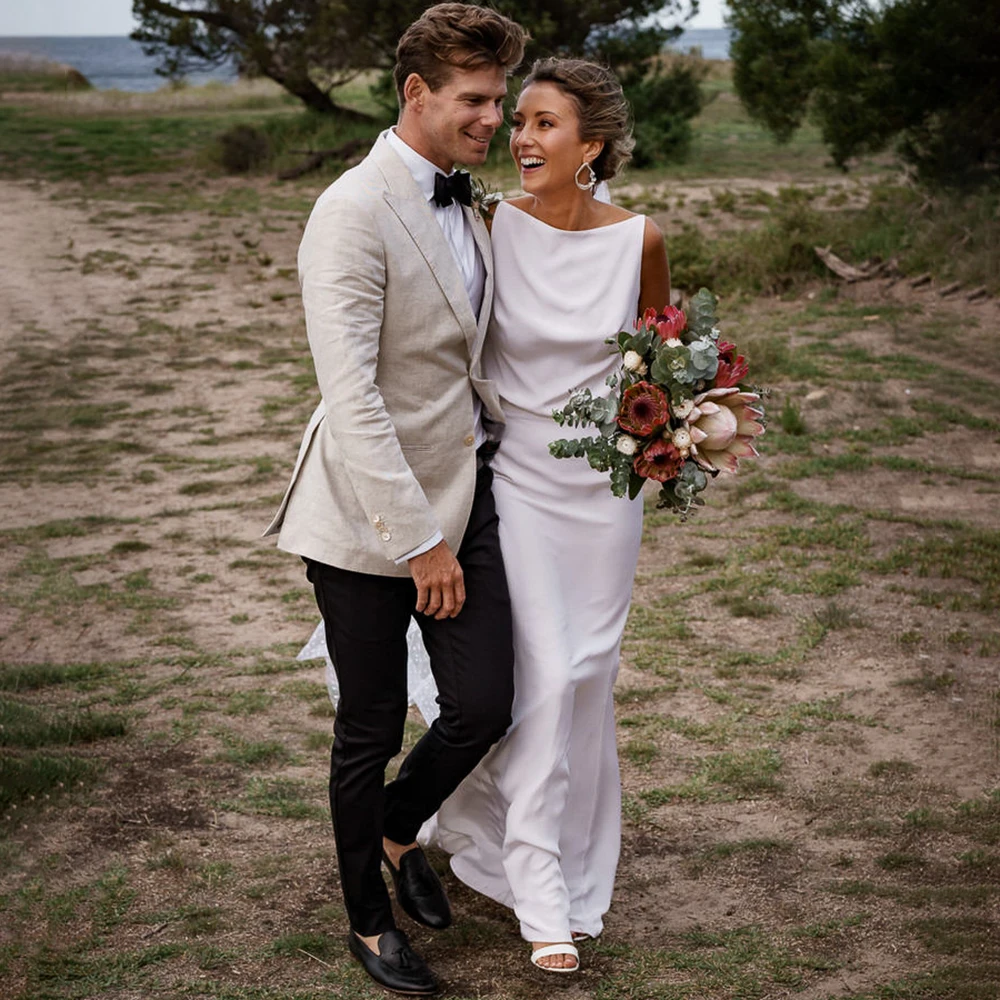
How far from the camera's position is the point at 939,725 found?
18.1 ft

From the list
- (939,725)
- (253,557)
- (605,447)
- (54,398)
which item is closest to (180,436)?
(54,398)

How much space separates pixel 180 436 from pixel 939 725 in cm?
610

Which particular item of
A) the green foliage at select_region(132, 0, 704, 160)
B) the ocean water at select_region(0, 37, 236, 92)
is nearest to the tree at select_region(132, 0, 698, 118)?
the green foliage at select_region(132, 0, 704, 160)

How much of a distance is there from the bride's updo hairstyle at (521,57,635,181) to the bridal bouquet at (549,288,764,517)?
1.97ft

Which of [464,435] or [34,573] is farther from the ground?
[464,435]

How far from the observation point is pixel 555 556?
3.83m

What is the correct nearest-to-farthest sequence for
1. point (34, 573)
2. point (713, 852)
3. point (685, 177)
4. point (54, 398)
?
point (713, 852)
point (34, 573)
point (54, 398)
point (685, 177)

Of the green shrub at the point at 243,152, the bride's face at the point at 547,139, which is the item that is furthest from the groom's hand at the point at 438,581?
the green shrub at the point at 243,152

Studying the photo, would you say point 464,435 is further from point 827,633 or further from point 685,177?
point 685,177

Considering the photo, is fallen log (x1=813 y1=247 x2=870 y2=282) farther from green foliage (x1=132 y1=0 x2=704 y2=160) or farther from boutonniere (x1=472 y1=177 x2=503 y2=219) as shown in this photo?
boutonniere (x1=472 y1=177 x2=503 y2=219)

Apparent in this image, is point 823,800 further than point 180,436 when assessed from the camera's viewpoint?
No

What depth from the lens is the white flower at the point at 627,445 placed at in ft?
11.6

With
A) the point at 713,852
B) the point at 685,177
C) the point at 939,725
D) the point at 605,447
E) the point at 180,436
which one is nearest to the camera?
the point at 605,447

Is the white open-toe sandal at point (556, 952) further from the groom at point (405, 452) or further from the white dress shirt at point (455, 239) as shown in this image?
the white dress shirt at point (455, 239)
